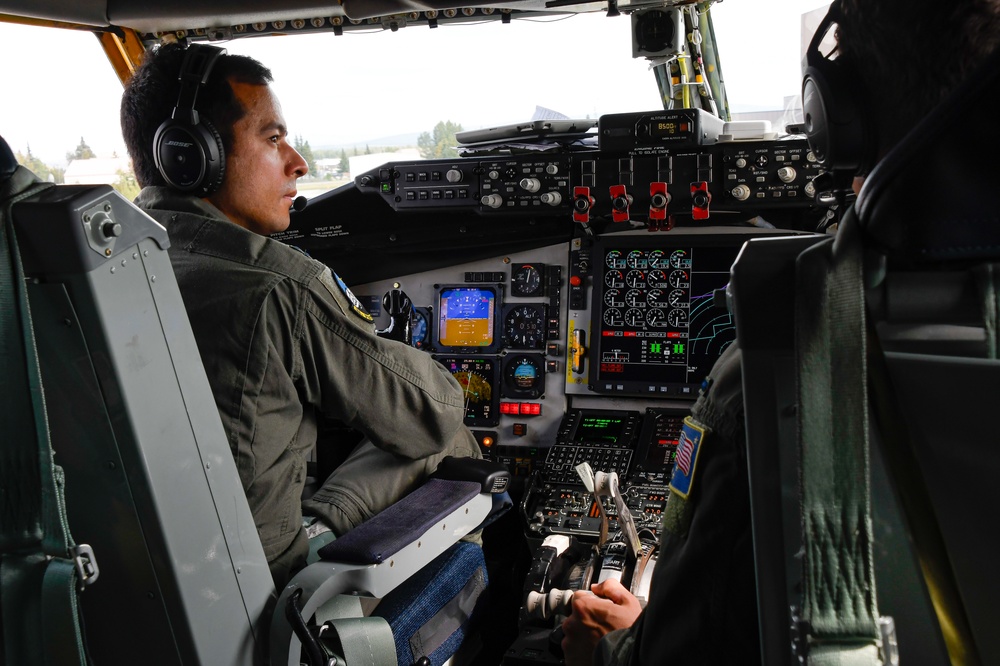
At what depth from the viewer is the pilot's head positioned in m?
1.48

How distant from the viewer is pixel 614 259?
110 inches

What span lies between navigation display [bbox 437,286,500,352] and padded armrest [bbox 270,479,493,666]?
50.0 inches

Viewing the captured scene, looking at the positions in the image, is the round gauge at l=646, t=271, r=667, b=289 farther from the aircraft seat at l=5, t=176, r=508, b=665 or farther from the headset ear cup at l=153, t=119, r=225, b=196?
the aircraft seat at l=5, t=176, r=508, b=665

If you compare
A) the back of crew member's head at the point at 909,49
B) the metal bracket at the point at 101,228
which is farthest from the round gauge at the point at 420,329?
the back of crew member's head at the point at 909,49

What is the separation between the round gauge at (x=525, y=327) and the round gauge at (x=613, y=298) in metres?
0.24

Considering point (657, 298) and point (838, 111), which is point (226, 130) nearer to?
point (838, 111)

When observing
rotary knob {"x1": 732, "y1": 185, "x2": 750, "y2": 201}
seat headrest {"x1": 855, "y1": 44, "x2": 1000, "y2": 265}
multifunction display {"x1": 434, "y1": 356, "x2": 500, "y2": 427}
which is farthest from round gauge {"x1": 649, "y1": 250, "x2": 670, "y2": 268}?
seat headrest {"x1": 855, "y1": 44, "x2": 1000, "y2": 265}

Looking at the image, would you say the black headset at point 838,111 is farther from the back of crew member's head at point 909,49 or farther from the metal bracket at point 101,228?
the metal bracket at point 101,228

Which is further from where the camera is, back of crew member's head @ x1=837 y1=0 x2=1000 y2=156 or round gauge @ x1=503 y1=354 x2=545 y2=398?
round gauge @ x1=503 y1=354 x2=545 y2=398

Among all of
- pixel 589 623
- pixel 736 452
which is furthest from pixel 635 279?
pixel 736 452

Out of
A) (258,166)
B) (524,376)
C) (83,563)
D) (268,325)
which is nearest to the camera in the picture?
(83,563)

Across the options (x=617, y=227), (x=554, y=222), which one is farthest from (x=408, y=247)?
(x=617, y=227)

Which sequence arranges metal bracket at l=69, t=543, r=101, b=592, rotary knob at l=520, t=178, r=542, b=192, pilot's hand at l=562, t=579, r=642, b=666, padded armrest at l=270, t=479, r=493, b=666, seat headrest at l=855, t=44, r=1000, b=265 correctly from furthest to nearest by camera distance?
rotary knob at l=520, t=178, r=542, b=192 < padded armrest at l=270, t=479, r=493, b=666 < pilot's hand at l=562, t=579, r=642, b=666 < metal bracket at l=69, t=543, r=101, b=592 < seat headrest at l=855, t=44, r=1000, b=265

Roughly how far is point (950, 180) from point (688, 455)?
0.30 m
